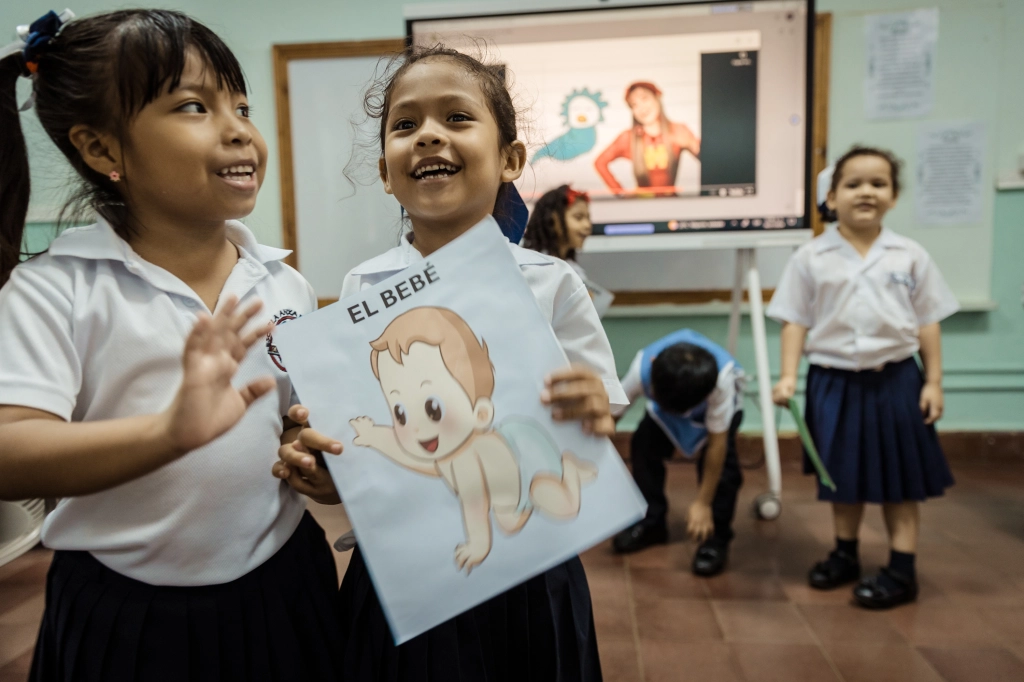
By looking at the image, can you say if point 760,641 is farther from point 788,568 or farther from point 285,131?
point 285,131

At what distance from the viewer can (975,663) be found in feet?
4.52

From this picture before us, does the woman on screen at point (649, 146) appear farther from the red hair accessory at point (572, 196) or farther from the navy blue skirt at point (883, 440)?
the navy blue skirt at point (883, 440)

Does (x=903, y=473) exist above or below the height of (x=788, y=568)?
above

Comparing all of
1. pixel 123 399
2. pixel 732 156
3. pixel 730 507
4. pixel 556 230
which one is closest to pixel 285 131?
pixel 556 230

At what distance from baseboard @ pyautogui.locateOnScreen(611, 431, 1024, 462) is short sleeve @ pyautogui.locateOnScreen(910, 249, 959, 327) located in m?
1.11

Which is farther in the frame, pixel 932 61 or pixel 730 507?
pixel 932 61

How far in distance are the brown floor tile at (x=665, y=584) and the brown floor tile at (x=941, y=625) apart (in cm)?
46

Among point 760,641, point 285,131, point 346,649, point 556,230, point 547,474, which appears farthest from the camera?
point 285,131

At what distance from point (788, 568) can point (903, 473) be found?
1.38ft

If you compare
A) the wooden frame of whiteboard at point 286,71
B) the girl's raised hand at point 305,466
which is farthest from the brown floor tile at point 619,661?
the wooden frame of whiteboard at point 286,71

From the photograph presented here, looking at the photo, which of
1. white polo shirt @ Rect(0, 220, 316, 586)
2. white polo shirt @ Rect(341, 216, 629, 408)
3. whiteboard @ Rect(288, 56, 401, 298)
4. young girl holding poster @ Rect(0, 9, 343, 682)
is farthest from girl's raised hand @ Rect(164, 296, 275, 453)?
whiteboard @ Rect(288, 56, 401, 298)

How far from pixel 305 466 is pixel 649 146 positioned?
2.03 metres

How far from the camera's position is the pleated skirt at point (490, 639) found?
658 mm

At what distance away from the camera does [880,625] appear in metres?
1.55
